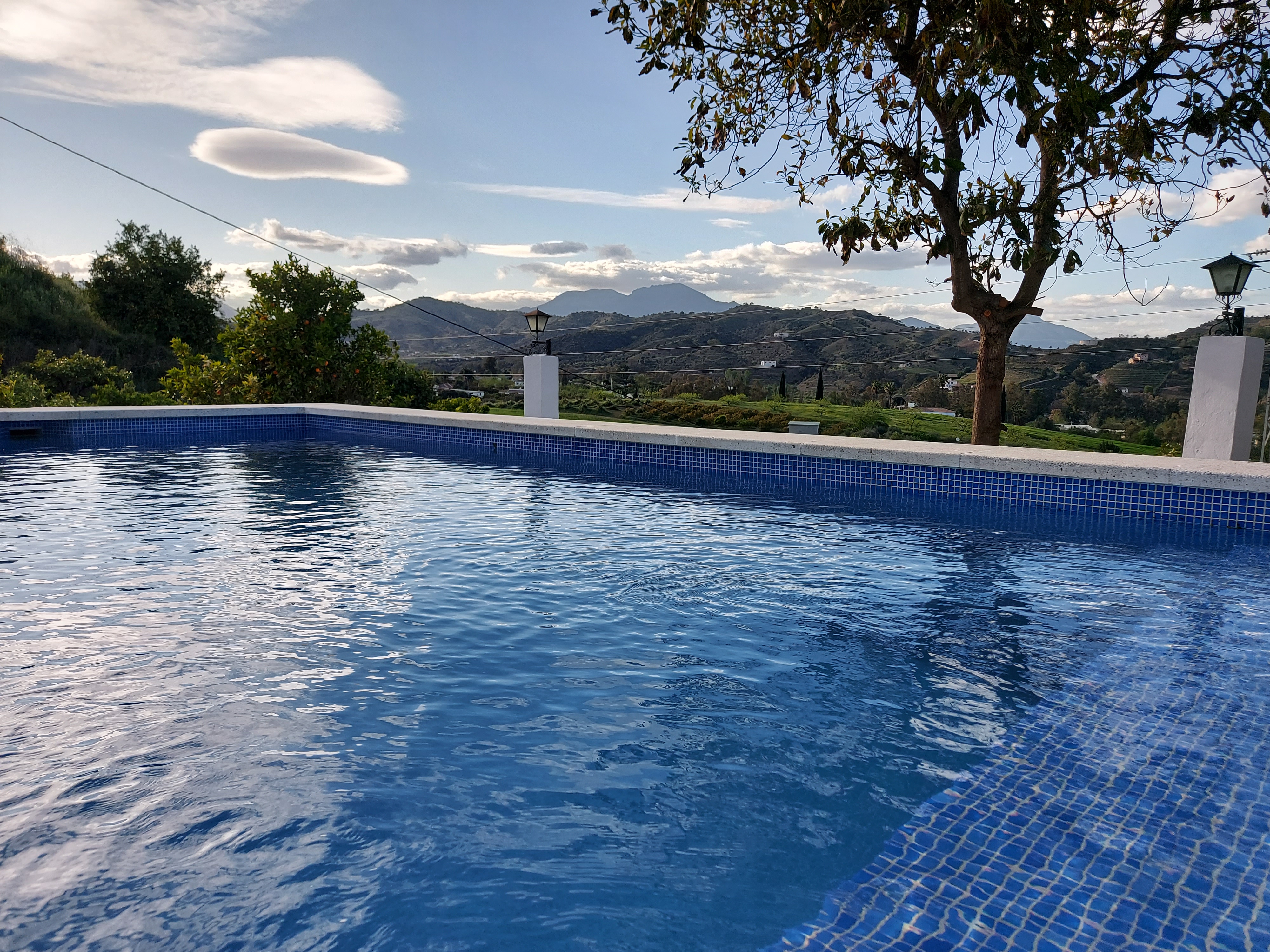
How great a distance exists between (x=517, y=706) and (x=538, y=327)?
8834mm

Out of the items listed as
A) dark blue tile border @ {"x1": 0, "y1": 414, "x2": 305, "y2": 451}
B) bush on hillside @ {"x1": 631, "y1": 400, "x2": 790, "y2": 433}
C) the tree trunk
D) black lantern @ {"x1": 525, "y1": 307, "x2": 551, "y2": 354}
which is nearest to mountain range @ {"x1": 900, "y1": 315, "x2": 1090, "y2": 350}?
the tree trunk

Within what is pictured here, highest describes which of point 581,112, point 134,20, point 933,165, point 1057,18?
point 134,20

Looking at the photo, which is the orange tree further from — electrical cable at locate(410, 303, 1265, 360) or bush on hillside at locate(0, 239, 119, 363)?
bush on hillside at locate(0, 239, 119, 363)

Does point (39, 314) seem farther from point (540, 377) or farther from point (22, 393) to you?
point (540, 377)

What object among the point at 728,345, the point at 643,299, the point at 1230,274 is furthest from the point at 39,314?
the point at 643,299

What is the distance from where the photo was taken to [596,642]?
3.44m

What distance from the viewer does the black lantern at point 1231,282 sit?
25.2 ft

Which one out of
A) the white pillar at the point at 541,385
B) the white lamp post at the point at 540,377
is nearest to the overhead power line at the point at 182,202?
the white lamp post at the point at 540,377

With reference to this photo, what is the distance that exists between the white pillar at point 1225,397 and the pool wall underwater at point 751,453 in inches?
43.3

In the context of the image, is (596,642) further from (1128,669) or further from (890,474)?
(890,474)

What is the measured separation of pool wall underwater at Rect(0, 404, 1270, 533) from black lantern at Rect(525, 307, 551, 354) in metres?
1.49

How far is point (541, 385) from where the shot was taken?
1091 centimetres

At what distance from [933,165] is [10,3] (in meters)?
15.3

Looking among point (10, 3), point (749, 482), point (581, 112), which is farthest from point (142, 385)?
point (749, 482)
